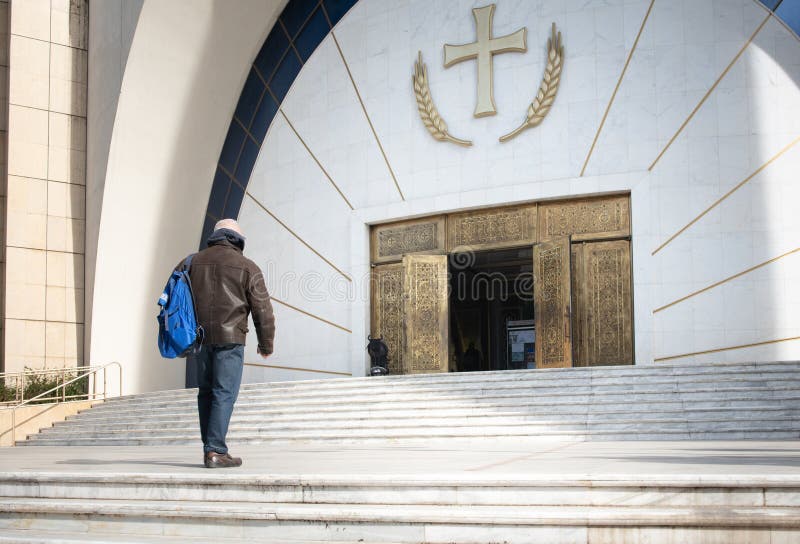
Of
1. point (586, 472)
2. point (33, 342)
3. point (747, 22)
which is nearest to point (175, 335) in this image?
point (586, 472)

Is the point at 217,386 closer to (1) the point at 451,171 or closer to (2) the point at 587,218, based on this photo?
(2) the point at 587,218

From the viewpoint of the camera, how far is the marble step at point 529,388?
919cm

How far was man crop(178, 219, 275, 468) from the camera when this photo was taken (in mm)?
4867

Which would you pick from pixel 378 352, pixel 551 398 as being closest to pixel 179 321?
pixel 551 398

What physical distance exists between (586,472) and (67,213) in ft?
51.5

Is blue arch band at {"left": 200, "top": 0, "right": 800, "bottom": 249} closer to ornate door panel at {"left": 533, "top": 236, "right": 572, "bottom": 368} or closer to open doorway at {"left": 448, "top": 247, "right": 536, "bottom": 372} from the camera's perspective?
open doorway at {"left": 448, "top": 247, "right": 536, "bottom": 372}

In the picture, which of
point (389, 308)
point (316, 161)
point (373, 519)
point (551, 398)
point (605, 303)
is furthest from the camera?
point (316, 161)

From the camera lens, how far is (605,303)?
1418cm

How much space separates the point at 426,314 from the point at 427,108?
3.60 metres

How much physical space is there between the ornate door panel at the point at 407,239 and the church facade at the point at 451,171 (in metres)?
0.04

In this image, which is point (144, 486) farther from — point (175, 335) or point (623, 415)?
point (623, 415)

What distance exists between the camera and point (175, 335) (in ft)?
15.9

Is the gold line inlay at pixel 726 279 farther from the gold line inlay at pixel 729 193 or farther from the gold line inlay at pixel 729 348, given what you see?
the gold line inlay at pixel 729 193

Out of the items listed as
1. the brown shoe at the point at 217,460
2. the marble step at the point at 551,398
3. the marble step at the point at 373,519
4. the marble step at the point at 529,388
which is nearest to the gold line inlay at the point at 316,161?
the marble step at the point at 529,388
